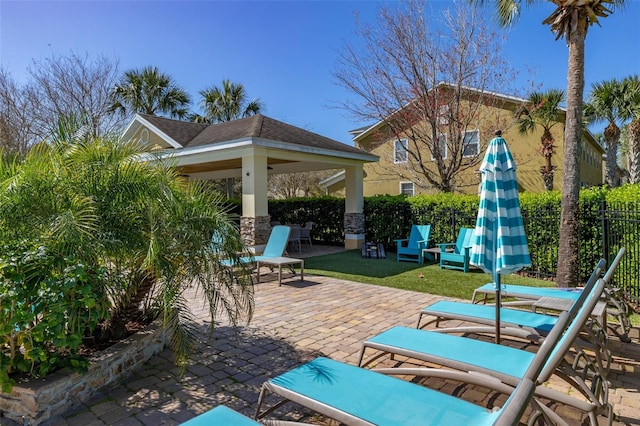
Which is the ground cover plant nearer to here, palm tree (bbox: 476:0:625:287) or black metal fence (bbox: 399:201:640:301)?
palm tree (bbox: 476:0:625:287)

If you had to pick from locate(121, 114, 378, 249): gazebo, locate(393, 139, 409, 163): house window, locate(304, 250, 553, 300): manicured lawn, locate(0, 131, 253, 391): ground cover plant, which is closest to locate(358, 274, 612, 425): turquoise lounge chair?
locate(0, 131, 253, 391): ground cover plant

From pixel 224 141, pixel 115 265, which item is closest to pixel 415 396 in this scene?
pixel 115 265

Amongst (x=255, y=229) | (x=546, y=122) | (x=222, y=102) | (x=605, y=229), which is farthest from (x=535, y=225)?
(x=222, y=102)

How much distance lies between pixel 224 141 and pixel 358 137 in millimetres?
12600

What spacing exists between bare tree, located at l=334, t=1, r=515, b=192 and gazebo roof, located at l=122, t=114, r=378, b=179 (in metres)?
3.17

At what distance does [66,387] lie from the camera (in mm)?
3240

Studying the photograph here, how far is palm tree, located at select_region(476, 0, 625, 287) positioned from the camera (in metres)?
7.28

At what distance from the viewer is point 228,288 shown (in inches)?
161

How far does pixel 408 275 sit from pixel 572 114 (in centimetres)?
504

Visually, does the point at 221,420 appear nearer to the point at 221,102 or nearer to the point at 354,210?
the point at 354,210

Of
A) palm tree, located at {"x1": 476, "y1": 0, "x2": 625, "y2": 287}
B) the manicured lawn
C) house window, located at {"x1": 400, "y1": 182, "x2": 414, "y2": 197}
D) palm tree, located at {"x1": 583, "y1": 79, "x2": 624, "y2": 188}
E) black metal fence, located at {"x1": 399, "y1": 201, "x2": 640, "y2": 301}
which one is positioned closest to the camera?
black metal fence, located at {"x1": 399, "y1": 201, "x2": 640, "y2": 301}

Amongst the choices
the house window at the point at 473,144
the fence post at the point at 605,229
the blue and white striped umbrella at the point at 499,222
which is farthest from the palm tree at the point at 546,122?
the blue and white striped umbrella at the point at 499,222

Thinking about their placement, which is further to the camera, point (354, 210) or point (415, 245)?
point (354, 210)

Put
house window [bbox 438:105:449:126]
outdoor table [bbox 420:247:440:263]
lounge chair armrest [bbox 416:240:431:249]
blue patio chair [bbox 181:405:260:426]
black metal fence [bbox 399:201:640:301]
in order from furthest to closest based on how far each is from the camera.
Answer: house window [bbox 438:105:449:126] → lounge chair armrest [bbox 416:240:431:249] → outdoor table [bbox 420:247:440:263] → black metal fence [bbox 399:201:640:301] → blue patio chair [bbox 181:405:260:426]
